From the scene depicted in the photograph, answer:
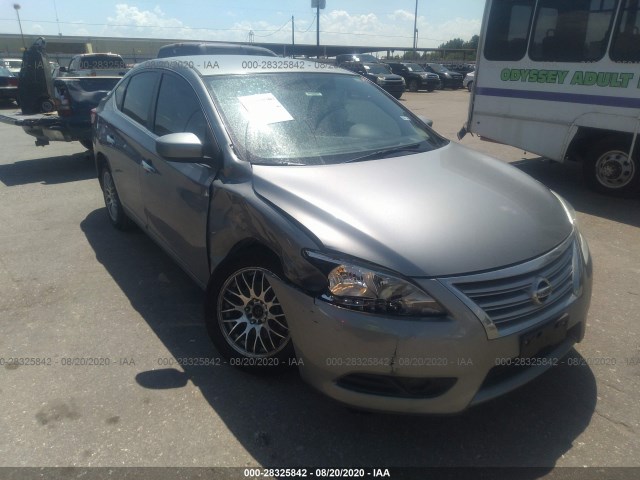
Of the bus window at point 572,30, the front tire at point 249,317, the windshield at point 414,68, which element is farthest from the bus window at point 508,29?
the windshield at point 414,68

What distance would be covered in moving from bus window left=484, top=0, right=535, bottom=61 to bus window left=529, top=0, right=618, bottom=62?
170 millimetres

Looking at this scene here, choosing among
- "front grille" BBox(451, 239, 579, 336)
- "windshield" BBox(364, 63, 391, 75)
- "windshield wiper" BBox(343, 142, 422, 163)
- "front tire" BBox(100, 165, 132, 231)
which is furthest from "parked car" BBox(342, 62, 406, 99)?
"front grille" BBox(451, 239, 579, 336)

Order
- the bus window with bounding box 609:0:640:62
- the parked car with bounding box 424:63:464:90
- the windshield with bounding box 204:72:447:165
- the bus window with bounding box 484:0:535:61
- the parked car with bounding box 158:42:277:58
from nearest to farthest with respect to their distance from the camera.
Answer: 1. the windshield with bounding box 204:72:447:165
2. the bus window with bounding box 609:0:640:62
3. the bus window with bounding box 484:0:535:61
4. the parked car with bounding box 158:42:277:58
5. the parked car with bounding box 424:63:464:90

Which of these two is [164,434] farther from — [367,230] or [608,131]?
[608,131]

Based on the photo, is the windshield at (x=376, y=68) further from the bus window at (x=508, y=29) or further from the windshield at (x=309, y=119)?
the windshield at (x=309, y=119)

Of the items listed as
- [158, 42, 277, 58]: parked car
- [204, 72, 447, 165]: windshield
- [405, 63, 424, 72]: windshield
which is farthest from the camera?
[405, 63, 424, 72]: windshield

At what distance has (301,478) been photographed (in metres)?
2.18

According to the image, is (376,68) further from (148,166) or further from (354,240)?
(354,240)

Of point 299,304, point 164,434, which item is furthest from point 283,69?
point 164,434

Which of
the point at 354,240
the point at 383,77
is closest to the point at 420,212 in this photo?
the point at 354,240

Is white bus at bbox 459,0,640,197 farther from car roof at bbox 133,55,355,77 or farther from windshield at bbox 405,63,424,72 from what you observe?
windshield at bbox 405,63,424,72

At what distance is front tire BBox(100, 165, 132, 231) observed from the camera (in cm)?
488

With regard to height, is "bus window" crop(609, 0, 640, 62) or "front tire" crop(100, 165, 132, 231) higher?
"bus window" crop(609, 0, 640, 62)

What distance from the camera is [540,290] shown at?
2201 millimetres
